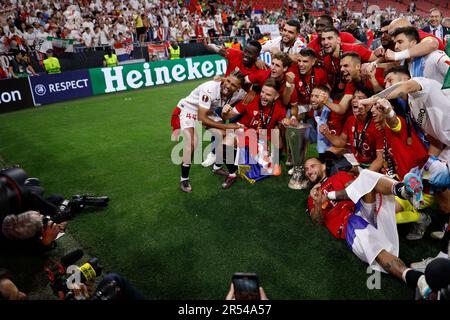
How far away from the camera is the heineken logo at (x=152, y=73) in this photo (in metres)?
11.3

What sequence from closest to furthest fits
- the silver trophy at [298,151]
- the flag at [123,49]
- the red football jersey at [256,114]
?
the silver trophy at [298,151]
the red football jersey at [256,114]
the flag at [123,49]

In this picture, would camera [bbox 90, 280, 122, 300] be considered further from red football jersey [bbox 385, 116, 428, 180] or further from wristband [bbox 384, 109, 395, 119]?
red football jersey [bbox 385, 116, 428, 180]

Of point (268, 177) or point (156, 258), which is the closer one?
point (156, 258)

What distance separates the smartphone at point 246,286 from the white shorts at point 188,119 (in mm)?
3022

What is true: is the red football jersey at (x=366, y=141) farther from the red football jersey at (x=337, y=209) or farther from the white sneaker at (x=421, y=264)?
the white sneaker at (x=421, y=264)

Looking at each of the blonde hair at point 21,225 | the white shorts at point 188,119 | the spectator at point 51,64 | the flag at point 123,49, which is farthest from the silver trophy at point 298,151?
the flag at point 123,49

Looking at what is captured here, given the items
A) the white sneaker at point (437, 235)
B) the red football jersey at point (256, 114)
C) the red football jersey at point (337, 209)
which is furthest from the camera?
the red football jersey at point (256, 114)
